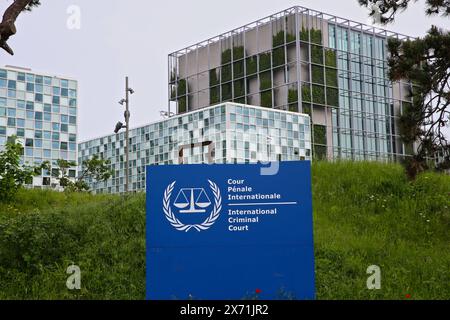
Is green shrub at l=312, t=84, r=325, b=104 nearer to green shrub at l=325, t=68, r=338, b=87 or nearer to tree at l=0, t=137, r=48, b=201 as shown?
green shrub at l=325, t=68, r=338, b=87

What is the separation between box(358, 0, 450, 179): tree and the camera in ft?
33.4

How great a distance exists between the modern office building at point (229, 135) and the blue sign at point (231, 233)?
48696 mm

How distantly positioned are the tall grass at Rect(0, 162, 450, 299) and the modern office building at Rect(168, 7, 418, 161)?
4734 cm

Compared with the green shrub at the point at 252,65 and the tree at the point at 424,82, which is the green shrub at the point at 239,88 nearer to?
the green shrub at the point at 252,65

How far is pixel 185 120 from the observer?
62.6 metres

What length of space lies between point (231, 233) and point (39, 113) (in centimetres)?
8122

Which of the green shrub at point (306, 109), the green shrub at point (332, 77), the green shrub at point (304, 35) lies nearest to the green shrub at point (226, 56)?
the green shrub at point (304, 35)

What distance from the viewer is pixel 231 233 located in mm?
7898

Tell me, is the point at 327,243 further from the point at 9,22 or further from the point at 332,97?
the point at 332,97

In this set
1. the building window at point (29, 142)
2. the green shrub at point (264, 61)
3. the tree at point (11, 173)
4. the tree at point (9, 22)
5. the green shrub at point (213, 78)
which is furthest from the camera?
the building window at point (29, 142)

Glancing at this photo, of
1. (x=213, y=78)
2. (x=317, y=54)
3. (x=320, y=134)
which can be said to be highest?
(x=317, y=54)

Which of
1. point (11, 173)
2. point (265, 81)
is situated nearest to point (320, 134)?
point (265, 81)

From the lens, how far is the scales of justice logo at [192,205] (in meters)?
7.93

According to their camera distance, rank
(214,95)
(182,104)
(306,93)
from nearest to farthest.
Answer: (306,93)
(214,95)
(182,104)
